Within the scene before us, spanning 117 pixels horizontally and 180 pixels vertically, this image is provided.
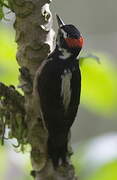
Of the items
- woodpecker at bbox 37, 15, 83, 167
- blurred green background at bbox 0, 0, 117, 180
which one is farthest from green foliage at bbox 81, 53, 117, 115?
woodpecker at bbox 37, 15, 83, 167

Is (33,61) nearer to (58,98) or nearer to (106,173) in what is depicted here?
(58,98)

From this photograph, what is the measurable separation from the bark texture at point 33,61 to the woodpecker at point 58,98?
2 cm

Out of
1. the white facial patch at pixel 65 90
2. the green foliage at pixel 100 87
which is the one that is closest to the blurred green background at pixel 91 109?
the green foliage at pixel 100 87

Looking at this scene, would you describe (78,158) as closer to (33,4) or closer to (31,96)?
(31,96)

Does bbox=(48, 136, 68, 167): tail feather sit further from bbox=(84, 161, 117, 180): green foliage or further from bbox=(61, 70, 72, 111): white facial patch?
bbox=(84, 161, 117, 180): green foliage

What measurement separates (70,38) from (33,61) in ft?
0.85

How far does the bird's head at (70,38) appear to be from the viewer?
5.55ft

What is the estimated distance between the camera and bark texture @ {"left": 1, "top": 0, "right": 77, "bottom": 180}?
4.80ft

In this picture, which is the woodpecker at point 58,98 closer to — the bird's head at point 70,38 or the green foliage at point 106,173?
the bird's head at point 70,38

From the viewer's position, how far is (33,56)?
4.86ft

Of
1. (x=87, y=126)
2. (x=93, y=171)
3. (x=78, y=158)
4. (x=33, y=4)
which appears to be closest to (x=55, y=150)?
(x=78, y=158)

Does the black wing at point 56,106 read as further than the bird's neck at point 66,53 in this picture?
No

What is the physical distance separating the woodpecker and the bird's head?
0.05 ft

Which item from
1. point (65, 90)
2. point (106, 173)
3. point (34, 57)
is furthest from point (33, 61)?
point (106, 173)
